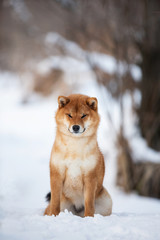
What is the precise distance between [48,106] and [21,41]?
6.22 m

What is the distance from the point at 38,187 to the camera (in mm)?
8000

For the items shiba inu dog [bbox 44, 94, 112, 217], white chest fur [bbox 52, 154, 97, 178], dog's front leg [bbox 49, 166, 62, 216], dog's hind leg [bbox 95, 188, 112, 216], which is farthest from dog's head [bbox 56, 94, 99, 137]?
dog's hind leg [bbox 95, 188, 112, 216]

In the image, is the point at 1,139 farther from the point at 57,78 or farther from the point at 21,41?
the point at 57,78

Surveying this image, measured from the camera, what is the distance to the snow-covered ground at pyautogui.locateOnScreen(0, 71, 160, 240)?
7.88 ft

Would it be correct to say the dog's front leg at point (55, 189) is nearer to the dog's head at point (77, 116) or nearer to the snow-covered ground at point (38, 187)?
the snow-covered ground at point (38, 187)

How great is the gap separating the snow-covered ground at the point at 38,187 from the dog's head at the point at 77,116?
0.87m

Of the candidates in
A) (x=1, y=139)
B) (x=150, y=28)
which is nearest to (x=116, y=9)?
(x=150, y=28)

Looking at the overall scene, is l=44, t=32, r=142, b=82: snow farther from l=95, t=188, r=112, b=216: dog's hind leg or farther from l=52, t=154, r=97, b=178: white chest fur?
l=52, t=154, r=97, b=178: white chest fur

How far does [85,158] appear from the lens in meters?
3.31

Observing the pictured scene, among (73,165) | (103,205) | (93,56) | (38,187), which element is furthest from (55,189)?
(93,56)

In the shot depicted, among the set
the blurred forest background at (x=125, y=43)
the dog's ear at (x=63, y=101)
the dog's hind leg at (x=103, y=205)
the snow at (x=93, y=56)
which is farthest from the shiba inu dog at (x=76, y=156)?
the snow at (x=93, y=56)

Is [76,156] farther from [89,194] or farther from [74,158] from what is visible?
[89,194]

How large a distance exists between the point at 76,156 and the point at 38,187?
16.5 feet

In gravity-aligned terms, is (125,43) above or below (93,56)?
below
